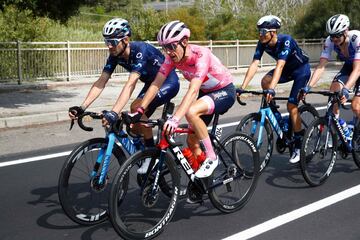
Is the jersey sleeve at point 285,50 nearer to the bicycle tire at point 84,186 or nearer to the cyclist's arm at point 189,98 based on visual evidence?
the cyclist's arm at point 189,98

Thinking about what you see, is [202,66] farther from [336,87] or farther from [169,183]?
[336,87]

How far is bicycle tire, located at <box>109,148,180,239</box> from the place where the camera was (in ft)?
14.2

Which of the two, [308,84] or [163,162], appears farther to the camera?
[308,84]

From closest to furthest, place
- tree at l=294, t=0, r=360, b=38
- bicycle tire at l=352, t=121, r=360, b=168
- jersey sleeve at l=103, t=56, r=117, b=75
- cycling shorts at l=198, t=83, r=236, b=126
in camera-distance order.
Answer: cycling shorts at l=198, t=83, r=236, b=126
jersey sleeve at l=103, t=56, r=117, b=75
bicycle tire at l=352, t=121, r=360, b=168
tree at l=294, t=0, r=360, b=38

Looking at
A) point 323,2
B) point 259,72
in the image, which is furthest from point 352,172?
point 323,2

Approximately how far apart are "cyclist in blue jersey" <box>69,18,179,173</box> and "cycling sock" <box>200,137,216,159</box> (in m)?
0.66

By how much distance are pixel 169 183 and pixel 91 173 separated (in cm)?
73

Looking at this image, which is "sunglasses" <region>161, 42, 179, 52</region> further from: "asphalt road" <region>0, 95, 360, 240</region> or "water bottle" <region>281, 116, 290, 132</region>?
"water bottle" <region>281, 116, 290, 132</region>

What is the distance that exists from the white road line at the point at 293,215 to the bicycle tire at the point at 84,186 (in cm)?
129

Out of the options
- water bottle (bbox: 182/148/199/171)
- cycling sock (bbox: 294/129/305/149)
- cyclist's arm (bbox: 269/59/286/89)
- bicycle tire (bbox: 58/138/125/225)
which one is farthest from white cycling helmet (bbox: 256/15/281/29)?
bicycle tire (bbox: 58/138/125/225)

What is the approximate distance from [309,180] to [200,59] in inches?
91.5

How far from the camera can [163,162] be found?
4684mm

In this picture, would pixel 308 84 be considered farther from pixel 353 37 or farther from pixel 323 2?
pixel 323 2

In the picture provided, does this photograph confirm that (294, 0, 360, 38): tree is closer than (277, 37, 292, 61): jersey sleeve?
No
